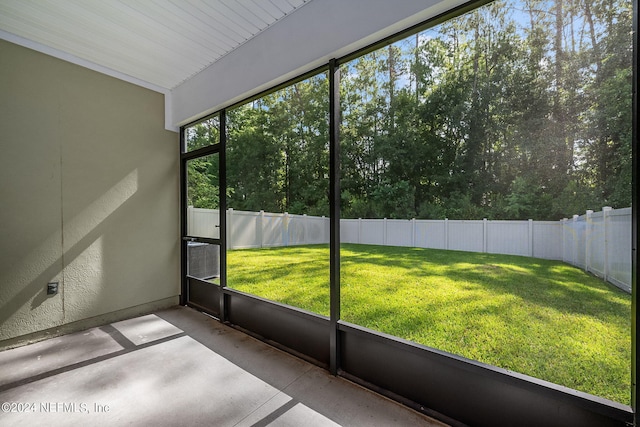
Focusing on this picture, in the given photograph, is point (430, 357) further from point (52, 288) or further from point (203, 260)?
point (52, 288)

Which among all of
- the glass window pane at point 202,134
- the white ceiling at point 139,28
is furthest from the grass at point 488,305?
the white ceiling at point 139,28

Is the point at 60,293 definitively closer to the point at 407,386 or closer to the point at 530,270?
the point at 407,386

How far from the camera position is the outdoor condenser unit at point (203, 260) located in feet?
10.9

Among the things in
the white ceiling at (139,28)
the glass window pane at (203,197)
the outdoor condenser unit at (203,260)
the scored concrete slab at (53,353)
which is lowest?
the scored concrete slab at (53,353)

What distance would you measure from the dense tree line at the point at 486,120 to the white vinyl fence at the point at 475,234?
0.41 feet

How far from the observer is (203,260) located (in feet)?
11.9

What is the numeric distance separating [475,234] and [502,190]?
23.1 inches

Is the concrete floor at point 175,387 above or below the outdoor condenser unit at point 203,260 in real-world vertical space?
below

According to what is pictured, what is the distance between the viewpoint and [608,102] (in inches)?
71.6

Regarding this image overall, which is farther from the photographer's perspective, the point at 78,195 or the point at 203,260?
the point at 203,260

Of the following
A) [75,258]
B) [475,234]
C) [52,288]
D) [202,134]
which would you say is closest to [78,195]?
[75,258]

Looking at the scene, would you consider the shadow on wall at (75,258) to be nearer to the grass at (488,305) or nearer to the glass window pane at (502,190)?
the grass at (488,305)

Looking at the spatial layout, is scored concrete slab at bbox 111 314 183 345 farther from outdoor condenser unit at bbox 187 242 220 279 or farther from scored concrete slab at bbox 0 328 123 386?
outdoor condenser unit at bbox 187 242 220 279

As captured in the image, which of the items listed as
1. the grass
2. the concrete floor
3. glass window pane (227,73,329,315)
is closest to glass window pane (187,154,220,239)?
glass window pane (227,73,329,315)
